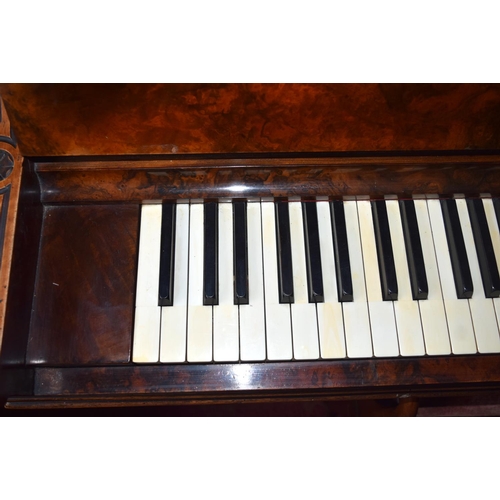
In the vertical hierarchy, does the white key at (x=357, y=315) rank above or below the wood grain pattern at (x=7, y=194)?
below

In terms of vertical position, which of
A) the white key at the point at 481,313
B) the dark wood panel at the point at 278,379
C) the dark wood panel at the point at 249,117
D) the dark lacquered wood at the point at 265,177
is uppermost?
the dark wood panel at the point at 249,117

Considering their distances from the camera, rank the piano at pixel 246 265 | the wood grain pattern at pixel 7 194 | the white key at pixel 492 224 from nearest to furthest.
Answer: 1. the wood grain pattern at pixel 7 194
2. the piano at pixel 246 265
3. the white key at pixel 492 224

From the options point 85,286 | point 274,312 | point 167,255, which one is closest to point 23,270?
point 85,286

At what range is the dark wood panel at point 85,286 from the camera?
1405mm

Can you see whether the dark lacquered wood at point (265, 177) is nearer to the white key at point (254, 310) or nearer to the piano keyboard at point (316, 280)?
the piano keyboard at point (316, 280)

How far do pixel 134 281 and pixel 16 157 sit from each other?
503mm

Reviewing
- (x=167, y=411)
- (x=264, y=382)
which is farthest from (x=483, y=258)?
(x=167, y=411)

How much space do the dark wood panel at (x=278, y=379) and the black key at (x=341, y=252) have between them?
0.70 ft

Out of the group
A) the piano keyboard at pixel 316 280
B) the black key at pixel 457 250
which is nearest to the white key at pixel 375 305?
the piano keyboard at pixel 316 280

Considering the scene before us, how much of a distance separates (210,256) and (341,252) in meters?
0.42

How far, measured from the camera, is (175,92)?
4.25 feet

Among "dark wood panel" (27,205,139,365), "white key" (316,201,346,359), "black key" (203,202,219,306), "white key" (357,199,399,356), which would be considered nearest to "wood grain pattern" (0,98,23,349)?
"dark wood panel" (27,205,139,365)

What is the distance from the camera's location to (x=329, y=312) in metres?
1.44

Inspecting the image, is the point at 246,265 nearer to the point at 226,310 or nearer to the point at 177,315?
the point at 226,310
